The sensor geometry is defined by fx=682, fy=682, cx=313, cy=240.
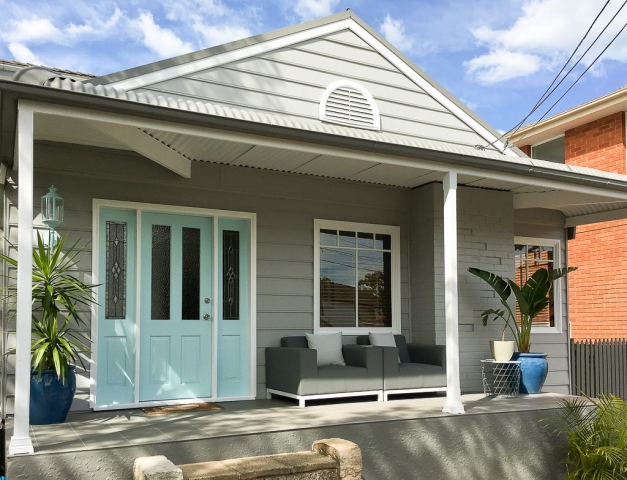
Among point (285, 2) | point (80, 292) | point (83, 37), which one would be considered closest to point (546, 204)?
point (80, 292)

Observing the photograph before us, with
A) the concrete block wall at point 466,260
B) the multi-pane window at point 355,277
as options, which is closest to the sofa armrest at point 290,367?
the multi-pane window at point 355,277

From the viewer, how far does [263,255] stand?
780 centimetres

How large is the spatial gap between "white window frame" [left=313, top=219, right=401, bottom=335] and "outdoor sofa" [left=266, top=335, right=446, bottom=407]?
1.13ft

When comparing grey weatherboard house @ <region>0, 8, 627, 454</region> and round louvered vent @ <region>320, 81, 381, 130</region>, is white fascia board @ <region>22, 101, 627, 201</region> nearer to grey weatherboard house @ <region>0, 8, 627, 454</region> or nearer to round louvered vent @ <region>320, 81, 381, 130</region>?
grey weatherboard house @ <region>0, 8, 627, 454</region>

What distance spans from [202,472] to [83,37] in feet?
71.0

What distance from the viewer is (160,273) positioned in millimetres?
7246

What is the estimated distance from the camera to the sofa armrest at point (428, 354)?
7.91m

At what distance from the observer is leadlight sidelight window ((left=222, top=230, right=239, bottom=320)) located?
7598 millimetres

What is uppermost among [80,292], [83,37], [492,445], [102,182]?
[83,37]

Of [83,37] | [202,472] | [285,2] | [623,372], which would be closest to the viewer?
[202,472]

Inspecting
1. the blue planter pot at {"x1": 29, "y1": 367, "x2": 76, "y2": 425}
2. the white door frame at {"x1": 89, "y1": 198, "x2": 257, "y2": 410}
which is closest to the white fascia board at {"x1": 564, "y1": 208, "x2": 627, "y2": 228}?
the white door frame at {"x1": 89, "y1": 198, "x2": 257, "y2": 410}

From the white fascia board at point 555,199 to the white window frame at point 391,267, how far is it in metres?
1.94

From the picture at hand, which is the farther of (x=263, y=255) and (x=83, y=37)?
(x=83, y=37)

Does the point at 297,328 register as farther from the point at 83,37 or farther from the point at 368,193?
the point at 83,37
